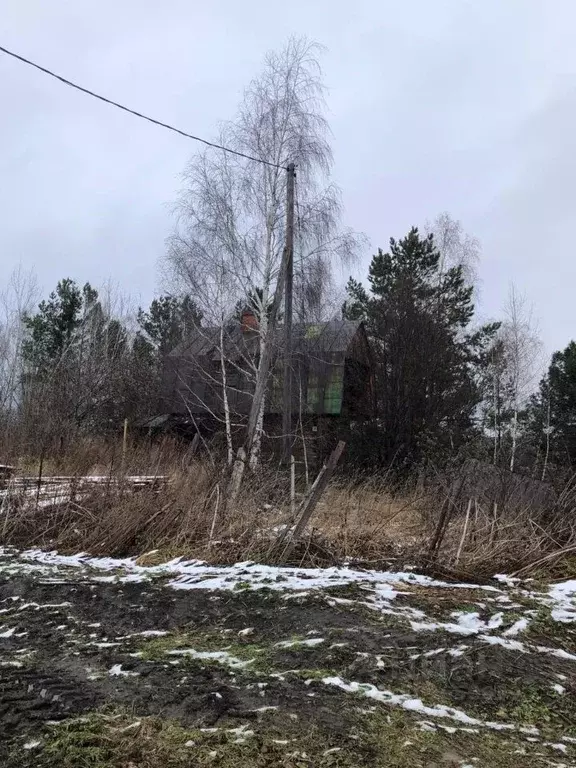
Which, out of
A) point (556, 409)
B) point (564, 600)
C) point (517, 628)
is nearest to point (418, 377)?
point (564, 600)

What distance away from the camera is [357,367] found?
65.6ft

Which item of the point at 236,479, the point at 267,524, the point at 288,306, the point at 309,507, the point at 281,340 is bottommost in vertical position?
the point at 267,524

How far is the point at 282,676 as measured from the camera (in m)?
3.44

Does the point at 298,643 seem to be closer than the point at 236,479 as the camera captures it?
Yes

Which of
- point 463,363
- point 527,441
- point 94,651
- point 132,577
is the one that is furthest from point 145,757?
point 527,441

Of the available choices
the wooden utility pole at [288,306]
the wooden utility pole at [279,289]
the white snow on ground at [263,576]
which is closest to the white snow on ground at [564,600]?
the white snow on ground at [263,576]

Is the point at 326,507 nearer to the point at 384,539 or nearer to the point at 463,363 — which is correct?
the point at 384,539

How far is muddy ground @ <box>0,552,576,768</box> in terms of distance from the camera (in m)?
2.61

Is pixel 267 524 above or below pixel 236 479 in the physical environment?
below

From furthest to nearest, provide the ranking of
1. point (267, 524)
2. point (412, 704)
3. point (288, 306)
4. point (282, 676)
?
point (288, 306)
point (267, 524)
point (282, 676)
point (412, 704)

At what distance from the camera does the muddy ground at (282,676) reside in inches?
103

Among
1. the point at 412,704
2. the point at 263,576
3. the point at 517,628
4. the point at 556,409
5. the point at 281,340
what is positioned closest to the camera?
the point at 412,704

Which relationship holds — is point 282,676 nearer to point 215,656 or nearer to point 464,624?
point 215,656

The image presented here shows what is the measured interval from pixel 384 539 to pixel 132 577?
268cm
